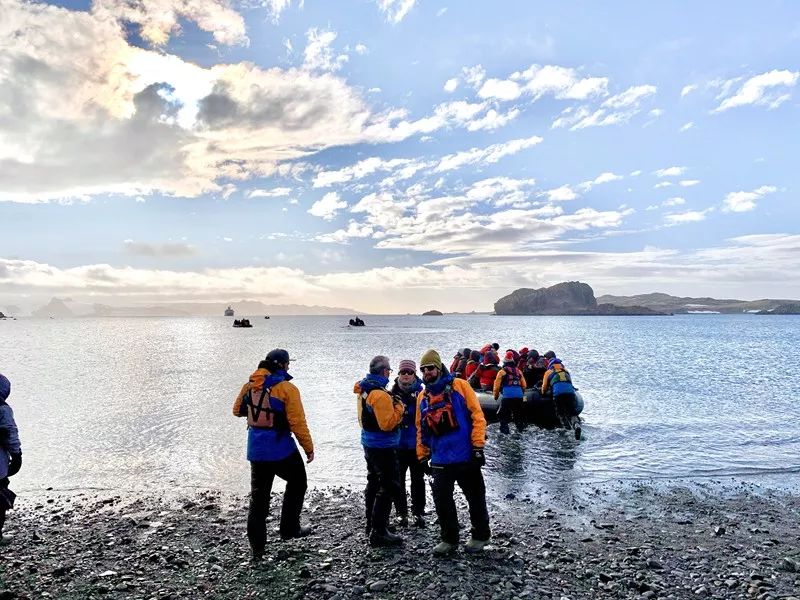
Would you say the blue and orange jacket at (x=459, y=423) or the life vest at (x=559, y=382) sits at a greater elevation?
the blue and orange jacket at (x=459, y=423)

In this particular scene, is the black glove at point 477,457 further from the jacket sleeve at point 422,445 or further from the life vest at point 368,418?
the life vest at point 368,418

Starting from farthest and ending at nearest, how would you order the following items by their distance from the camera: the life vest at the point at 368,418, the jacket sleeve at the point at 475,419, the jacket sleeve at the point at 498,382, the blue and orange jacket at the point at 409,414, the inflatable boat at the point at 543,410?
the inflatable boat at the point at 543,410 < the jacket sleeve at the point at 498,382 < the blue and orange jacket at the point at 409,414 < the life vest at the point at 368,418 < the jacket sleeve at the point at 475,419

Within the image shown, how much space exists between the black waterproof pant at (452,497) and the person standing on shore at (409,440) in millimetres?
1227

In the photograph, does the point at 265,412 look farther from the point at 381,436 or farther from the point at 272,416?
the point at 381,436

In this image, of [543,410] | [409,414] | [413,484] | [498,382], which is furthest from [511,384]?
[409,414]

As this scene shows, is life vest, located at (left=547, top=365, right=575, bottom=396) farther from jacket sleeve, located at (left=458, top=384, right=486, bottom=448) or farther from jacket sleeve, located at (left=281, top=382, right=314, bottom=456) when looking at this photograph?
jacket sleeve, located at (left=281, top=382, right=314, bottom=456)

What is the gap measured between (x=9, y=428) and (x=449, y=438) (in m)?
6.12

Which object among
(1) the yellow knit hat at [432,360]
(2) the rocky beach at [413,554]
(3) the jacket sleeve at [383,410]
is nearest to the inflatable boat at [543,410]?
(2) the rocky beach at [413,554]

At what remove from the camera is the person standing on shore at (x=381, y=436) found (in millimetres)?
7312

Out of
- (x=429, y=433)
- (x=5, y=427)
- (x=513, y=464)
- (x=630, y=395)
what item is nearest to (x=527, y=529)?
(x=429, y=433)

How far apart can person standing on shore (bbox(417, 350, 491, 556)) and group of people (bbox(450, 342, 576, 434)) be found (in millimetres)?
9309

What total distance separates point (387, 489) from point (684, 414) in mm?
19723

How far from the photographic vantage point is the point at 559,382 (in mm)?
16922

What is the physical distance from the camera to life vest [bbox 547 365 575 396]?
16.9m
